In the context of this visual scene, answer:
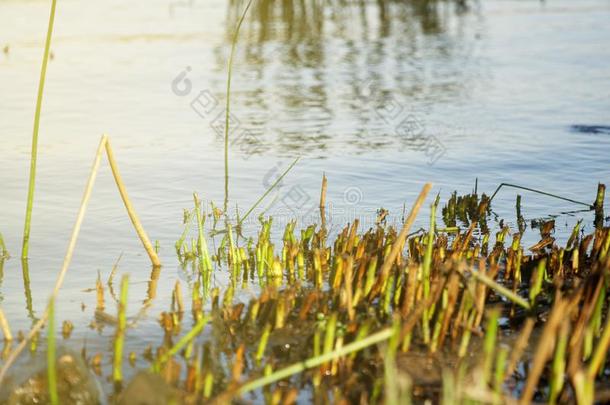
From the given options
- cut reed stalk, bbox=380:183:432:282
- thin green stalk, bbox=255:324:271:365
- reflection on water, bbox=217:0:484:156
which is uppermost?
reflection on water, bbox=217:0:484:156

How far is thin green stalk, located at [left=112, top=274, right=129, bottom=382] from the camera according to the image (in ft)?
11.5

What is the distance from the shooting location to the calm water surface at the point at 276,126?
21.6 ft

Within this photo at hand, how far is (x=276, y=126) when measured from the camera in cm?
1157

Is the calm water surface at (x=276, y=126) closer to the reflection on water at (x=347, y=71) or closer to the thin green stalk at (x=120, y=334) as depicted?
the reflection on water at (x=347, y=71)

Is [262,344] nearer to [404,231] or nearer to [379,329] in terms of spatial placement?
[379,329]

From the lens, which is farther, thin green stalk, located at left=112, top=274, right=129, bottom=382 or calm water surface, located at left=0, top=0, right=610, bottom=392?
calm water surface, located at left=0, top=0, right=610, bottom=392

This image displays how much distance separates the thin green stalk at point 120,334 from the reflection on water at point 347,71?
20.3 feet

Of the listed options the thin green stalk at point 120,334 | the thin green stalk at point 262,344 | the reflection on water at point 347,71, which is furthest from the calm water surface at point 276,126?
the thin green stalk at point 262,344

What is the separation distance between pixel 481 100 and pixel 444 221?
6816mm

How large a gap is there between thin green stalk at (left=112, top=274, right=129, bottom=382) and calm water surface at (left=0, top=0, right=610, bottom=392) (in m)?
0.48

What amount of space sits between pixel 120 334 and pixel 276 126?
808 cm

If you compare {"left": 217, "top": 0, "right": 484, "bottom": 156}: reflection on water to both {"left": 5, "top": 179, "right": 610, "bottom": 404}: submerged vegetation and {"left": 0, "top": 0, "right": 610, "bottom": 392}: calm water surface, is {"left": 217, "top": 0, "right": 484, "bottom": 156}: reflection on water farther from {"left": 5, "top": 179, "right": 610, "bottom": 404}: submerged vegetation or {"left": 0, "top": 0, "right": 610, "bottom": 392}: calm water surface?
{"left": 5, "top": 179, "right": 610, "bottom": 404}: submerged vegetation

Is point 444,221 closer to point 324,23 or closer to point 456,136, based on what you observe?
point 456,136

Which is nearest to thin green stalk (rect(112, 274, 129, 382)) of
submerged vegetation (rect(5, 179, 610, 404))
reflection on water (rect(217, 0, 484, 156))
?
submerged vegetation (rect(5, 179, 610, 404))
